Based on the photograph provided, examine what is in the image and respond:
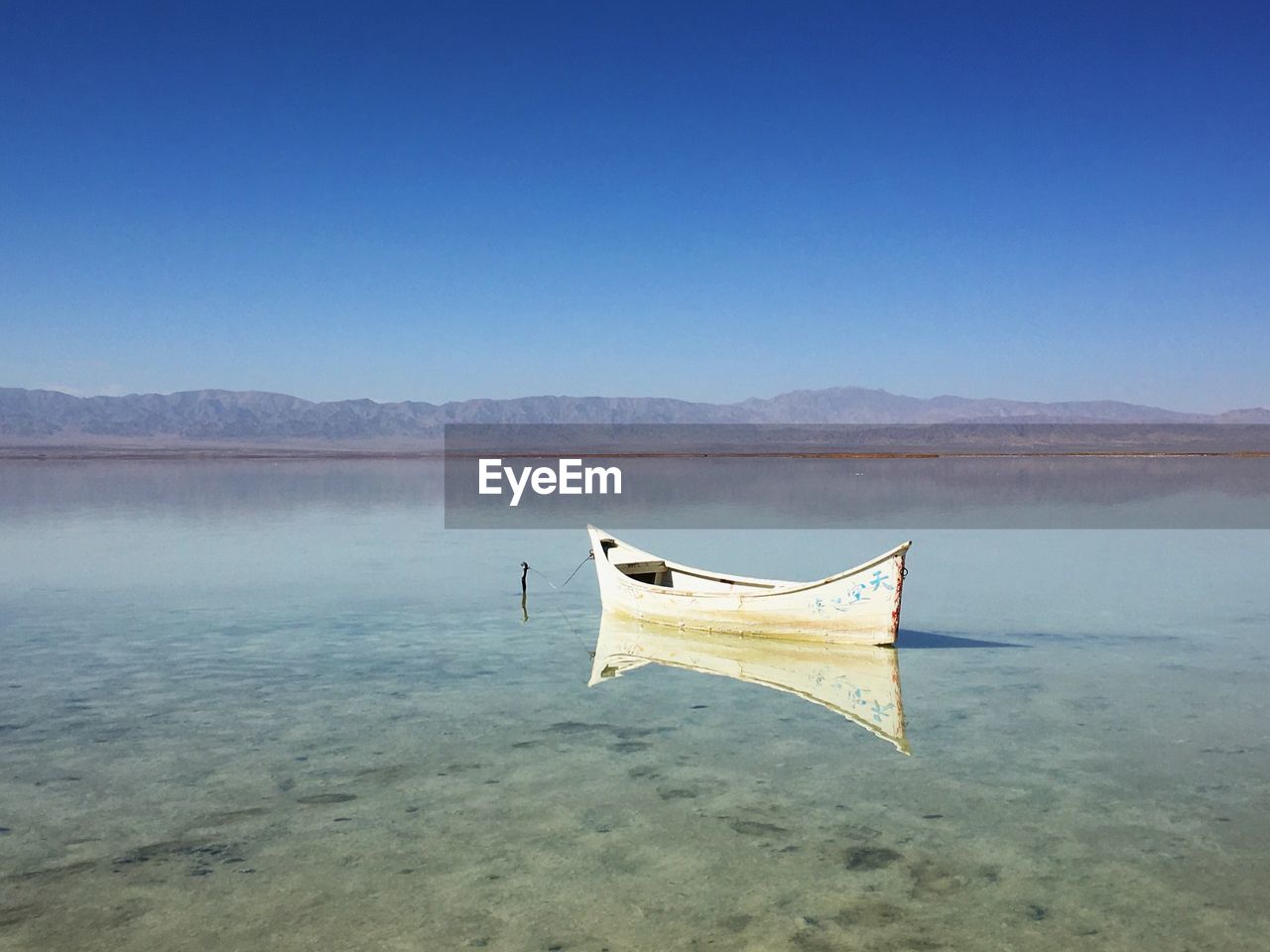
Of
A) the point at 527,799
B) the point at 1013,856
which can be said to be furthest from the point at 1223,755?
the point at 527,799

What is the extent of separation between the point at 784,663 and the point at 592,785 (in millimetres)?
5008

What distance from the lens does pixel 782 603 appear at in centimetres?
1356

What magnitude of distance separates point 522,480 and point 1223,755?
52170 millimetres

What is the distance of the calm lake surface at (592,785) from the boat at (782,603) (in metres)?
0.73

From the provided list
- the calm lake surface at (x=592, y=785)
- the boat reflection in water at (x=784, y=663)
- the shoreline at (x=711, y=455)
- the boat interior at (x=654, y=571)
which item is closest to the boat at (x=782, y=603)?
the boat interior at (x=654, y=571)

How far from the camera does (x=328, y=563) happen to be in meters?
22.4

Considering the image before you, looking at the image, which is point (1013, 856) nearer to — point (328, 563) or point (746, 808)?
point (746, 808)

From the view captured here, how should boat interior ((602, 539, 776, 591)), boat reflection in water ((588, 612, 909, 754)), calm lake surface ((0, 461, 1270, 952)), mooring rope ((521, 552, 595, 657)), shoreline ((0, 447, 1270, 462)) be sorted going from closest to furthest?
calm lake surface ((0, 461, 1270, 952)), boat reflection in water ((588, 612, 909, 754)), mooring rope ((521, 552, 595, 657)), boat interior ((602, 539, 776, 591)), shoreline ((0, 447, 1270, 462))

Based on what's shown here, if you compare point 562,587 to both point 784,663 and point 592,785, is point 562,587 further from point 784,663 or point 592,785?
point 592,785

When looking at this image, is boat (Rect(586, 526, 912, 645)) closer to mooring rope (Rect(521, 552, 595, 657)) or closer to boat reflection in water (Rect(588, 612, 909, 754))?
boat reflection in water (Rect(588, 612, 909, 754))

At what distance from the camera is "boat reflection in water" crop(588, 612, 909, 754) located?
10.8 metres

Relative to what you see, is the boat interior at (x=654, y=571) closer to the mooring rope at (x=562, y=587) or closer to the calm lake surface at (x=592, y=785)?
the mooring rope at (x=562, y=587)

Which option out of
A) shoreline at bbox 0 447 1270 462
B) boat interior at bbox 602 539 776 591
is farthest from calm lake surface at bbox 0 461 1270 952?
shoreline at bbox 0 447 1270 462

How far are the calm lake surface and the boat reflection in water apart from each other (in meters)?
0.33
